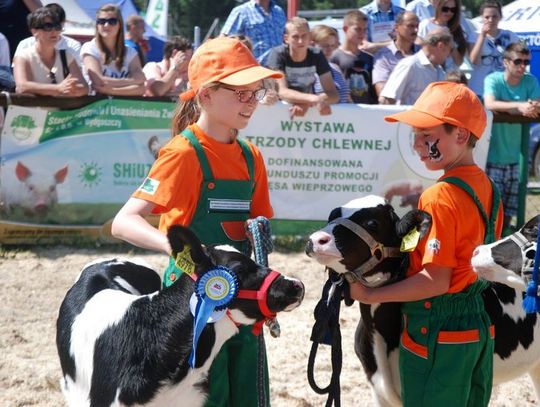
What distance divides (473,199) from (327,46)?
666 centimetres

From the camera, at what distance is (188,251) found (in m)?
2.95

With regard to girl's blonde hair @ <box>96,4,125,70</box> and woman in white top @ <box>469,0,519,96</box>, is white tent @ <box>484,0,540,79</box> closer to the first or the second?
woman in white top @ <box>469,0,519,96</box>

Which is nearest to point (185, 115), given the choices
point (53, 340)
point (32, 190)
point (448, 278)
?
point (448, 278)

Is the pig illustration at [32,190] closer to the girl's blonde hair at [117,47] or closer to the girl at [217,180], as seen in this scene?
the girl's blonde hair at [117,47]

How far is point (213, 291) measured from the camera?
2.91 meters

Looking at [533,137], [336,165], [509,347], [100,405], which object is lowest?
[533,137]

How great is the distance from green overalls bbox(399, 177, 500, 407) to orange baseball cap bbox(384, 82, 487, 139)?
224 millimetres

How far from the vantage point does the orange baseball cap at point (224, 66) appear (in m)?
3.27

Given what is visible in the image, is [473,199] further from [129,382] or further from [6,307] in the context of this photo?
[6,307]

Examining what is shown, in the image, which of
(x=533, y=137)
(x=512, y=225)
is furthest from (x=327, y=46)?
(x=533, y=137)

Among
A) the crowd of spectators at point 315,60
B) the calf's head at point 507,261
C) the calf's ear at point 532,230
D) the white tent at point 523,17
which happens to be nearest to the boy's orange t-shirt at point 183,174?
the calf's head at point 507,261

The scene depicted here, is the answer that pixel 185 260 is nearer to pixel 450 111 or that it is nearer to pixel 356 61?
pixel 450 111

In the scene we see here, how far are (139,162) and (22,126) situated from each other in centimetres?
108

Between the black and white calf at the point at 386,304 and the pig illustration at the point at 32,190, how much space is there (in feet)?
15.8
